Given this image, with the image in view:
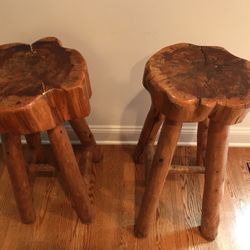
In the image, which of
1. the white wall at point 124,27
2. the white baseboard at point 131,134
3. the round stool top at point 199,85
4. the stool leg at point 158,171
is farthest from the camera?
the white baseboard at point 131,134

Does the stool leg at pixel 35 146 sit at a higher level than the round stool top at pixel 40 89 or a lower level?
lower

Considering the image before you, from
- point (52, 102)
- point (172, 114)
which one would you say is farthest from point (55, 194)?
point (172, 114)

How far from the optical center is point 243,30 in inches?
45.3

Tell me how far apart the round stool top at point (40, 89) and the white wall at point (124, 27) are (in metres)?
0.20

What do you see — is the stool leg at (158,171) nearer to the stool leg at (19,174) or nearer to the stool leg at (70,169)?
the stool leg at (70,169)

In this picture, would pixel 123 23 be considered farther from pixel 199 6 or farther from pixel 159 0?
pixel 199 6

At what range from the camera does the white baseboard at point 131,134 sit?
4.78 ft

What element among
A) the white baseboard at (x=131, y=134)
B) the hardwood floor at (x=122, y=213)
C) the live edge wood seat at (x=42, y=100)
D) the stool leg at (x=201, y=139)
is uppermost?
the live edge wood seat at (x=42, y=100)

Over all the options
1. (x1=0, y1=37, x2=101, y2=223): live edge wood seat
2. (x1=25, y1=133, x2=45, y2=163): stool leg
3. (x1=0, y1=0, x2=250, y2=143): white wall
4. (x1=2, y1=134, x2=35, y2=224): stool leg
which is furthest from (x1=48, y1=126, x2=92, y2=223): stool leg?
(x1=0, y1=0, x2=250, y2=143): white wall

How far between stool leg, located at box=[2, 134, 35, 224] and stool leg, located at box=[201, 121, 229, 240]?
600 millimetres

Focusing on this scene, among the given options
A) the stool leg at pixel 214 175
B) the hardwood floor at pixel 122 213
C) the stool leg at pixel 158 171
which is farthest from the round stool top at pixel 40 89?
the hardwood floor at pixel 122 213

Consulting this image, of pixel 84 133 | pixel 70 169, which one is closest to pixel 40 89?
pixel 70 169

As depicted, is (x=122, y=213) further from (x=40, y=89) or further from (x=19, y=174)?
(x=40, y=89)

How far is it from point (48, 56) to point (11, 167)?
38cm
